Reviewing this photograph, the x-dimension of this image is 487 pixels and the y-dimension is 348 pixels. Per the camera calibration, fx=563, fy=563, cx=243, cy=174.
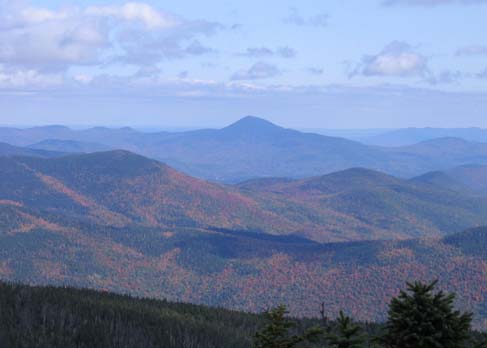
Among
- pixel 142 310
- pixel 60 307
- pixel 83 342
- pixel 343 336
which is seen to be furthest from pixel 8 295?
pixel 343 336

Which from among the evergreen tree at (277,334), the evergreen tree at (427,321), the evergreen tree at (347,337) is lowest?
the evergreen tree at (277,334)

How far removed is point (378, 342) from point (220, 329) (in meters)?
17.3

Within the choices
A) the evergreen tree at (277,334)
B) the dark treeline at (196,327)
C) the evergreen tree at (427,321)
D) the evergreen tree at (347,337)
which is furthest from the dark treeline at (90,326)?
the evergreen tree at (427,321)

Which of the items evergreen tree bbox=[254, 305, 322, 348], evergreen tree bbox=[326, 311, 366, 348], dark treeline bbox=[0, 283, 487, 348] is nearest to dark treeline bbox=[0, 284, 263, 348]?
dark treeline bbox=[0, 283, 487, 348]

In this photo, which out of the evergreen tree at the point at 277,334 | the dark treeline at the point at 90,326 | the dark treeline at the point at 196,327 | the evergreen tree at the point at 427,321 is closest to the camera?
the evergreen tree at the point at 427,321

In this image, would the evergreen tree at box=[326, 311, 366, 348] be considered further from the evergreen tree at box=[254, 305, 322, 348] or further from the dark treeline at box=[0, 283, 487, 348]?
the evergreen tree at box=[254, 305, 322, 348]

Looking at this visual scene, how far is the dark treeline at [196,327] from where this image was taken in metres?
10.2

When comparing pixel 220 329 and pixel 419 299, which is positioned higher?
pixel 419 299

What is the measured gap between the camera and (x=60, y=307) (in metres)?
24.2

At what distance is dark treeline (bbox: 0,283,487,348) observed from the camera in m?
10.2

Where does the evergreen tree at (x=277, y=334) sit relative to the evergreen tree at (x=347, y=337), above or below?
below

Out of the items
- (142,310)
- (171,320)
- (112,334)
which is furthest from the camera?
(142,310)

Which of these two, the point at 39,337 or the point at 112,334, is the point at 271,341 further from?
the point at 112,334

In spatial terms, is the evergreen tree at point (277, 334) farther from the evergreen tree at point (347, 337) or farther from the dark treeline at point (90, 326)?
the dark treeline at point (90, 326)
